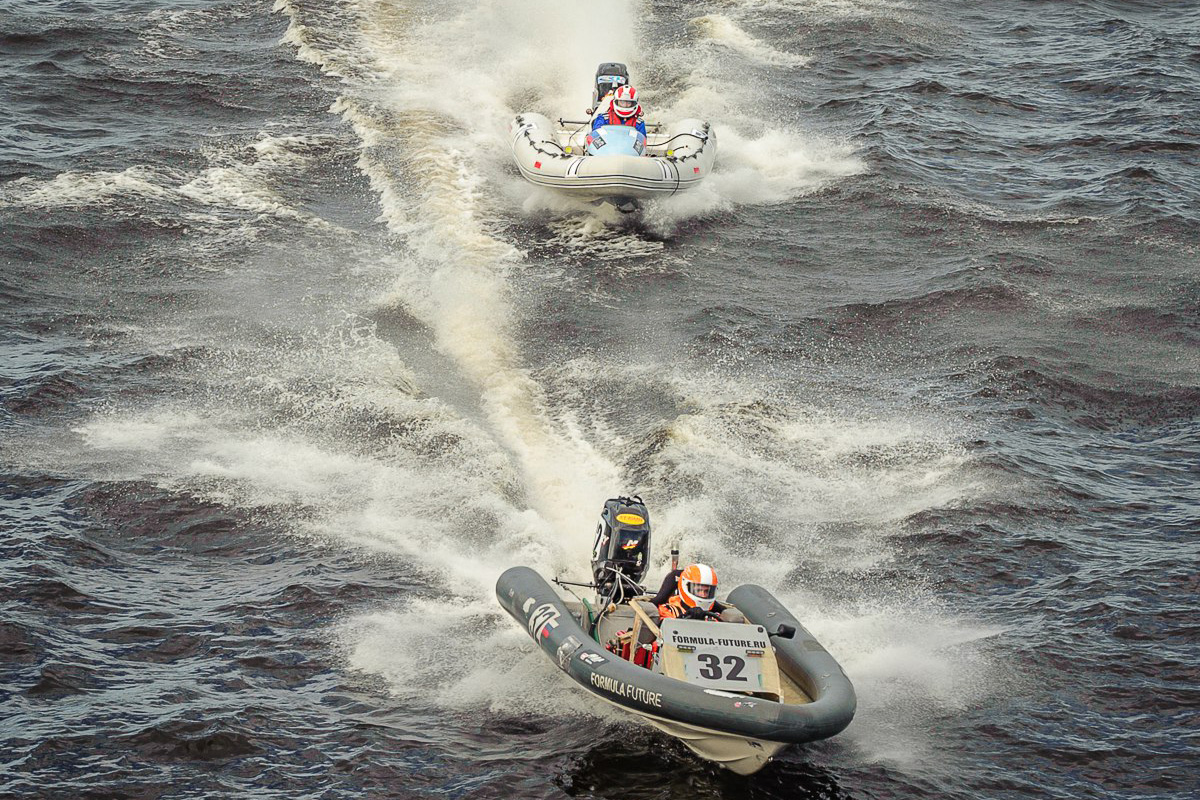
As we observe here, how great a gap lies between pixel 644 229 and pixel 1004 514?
10.3 meters

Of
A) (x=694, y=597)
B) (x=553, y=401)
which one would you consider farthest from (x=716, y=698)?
(x=553, y=401)

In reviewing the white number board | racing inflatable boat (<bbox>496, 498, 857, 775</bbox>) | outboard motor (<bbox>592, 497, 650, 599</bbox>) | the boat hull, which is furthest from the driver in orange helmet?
outboard motor (<bbox>592, 497, 650, 599</bbox>)

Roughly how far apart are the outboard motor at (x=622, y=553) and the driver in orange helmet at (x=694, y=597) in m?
0.84

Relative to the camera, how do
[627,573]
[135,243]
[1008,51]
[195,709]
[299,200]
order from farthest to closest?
[1008,51], [299,200], [135,243], [627,573], [195,709]

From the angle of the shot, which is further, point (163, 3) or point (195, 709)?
point (163, 3)

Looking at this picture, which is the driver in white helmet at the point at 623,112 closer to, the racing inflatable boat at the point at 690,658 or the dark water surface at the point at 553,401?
the dark water surface at the point at 553,401

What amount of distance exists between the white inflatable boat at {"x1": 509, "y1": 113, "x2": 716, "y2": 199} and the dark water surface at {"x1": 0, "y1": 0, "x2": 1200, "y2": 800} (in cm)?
69

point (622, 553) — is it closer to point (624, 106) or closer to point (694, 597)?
point (694, 597)

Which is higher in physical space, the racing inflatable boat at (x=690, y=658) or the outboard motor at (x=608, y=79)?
the outboard motor at (x=608, y=79)

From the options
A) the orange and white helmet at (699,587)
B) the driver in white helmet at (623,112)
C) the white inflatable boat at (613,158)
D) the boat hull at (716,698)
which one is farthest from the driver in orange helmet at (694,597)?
the driver in white helmet at (623,112)

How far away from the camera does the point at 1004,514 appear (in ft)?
55.0

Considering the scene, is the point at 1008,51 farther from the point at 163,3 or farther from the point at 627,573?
the point at 627,573

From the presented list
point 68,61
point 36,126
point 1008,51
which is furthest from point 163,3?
point 1008,51

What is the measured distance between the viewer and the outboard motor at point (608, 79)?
2717cm
